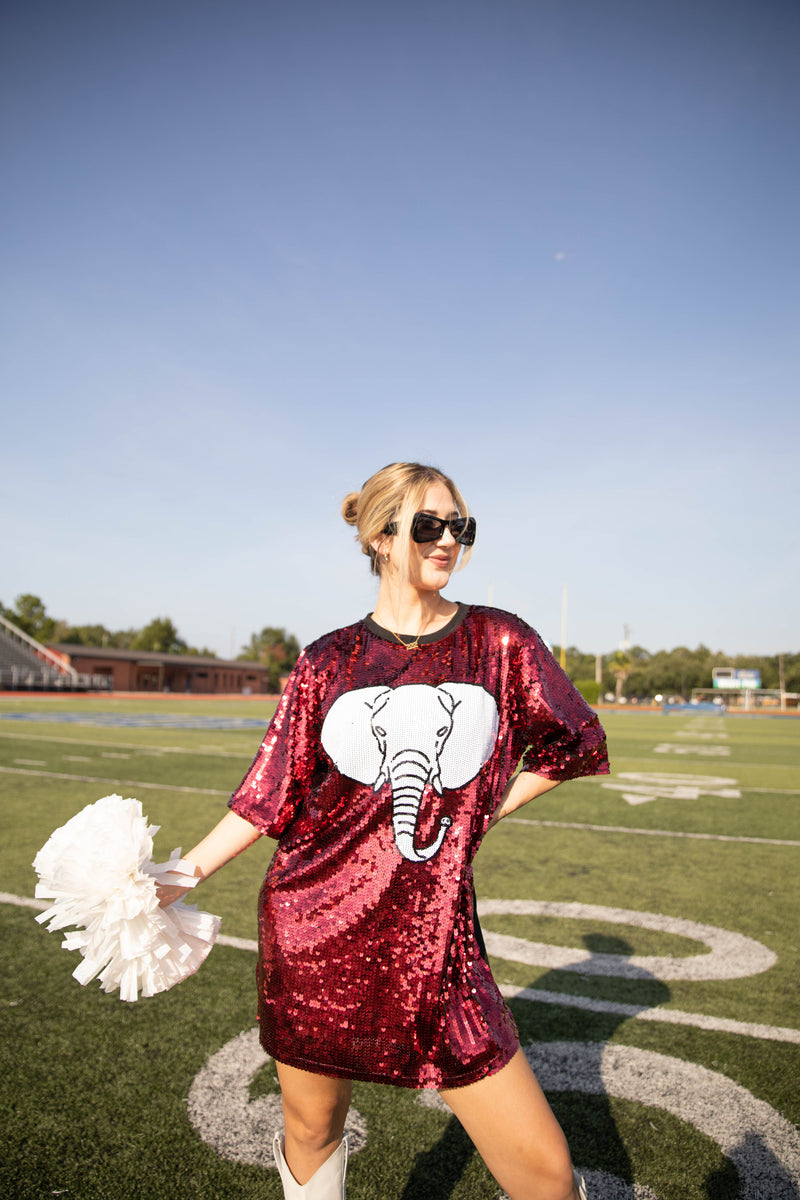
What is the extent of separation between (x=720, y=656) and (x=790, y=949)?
12900cm

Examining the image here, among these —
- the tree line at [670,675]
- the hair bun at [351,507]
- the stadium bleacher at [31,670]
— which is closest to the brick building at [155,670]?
the stadium bleacher at [31,670]

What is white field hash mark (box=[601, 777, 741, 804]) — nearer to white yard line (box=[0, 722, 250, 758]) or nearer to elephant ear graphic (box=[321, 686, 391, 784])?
white yard line (box=[0, 722, 250, 758])

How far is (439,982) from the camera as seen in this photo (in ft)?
5.24

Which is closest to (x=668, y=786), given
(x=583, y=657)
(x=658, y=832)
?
(x=658, y=832)

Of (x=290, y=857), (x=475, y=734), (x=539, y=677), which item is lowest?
(x=290, y=857)

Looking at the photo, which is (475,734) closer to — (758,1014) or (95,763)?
(758,1014)


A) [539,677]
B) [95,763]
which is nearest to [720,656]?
[95,763]

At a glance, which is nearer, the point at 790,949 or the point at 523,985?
the point at 523,985

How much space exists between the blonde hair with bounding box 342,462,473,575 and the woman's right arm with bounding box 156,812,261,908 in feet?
2.18

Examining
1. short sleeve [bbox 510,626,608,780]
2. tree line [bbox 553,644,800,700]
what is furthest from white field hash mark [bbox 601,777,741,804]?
tree line [bbox 553,644,800,700]

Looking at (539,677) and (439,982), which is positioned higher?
(539,677)

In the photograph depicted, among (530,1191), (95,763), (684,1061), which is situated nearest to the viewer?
(530,1191)

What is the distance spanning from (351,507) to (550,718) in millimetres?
699

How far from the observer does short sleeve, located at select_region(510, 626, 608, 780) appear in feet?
5.94
